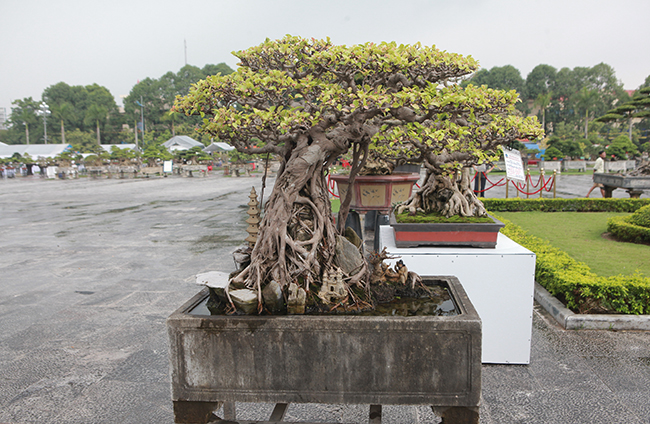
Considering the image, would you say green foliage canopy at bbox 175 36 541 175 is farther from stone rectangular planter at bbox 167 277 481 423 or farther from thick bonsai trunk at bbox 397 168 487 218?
thick bonsai trunk at bbox 397 168 487 218

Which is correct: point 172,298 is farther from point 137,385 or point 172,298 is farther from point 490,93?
point 490,93

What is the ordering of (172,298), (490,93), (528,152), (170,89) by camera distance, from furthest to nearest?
(170,89) → (528,152) → (172,298) → (490,93)

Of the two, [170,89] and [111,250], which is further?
[170,89]

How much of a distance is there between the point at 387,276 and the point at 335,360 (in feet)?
2.51

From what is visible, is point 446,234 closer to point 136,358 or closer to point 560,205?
point 136,358

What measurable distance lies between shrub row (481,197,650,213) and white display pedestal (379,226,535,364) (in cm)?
787

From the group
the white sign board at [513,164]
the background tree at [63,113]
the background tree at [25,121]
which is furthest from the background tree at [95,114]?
the white sign board at [513,164]

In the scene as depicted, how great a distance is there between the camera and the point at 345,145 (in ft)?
8.09

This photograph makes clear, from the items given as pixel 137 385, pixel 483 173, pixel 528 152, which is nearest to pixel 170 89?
pixel 528 152

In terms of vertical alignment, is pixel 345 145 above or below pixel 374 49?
below

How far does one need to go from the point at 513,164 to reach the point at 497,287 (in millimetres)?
4722

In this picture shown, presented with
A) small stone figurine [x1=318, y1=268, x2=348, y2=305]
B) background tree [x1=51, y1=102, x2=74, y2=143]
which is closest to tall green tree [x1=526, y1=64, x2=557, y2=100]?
small stone figurine [x1=318, y1=268, x2=348, y2=305]

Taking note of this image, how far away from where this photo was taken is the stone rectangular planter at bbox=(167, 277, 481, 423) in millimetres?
1827

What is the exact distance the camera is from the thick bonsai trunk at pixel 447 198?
3863mm
